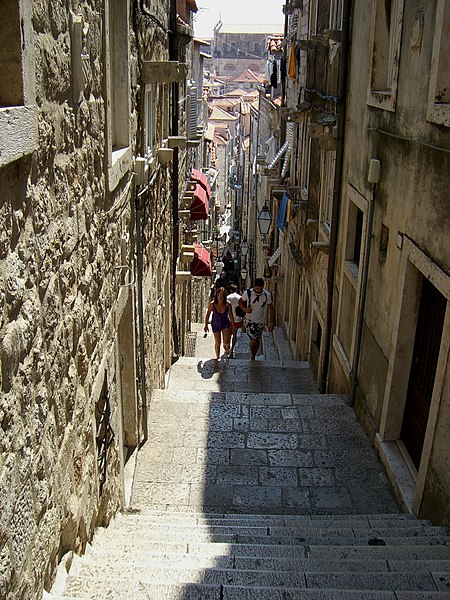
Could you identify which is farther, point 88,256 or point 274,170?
point 274,170

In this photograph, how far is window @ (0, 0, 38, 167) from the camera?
7.91 feet

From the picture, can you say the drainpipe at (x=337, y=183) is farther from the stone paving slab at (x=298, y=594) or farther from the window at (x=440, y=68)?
the stone paving slab at (x=298, y=594)

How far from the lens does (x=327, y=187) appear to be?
37.4ft

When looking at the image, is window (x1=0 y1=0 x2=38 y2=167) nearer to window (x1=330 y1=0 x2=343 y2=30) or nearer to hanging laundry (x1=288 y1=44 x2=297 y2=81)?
window (x1=330 y1=0 x2=343 y2=30)

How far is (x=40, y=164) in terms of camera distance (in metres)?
2.89

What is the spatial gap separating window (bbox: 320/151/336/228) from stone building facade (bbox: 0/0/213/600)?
4.95 meters

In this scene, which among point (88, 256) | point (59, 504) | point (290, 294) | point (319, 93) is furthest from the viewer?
point (290, 294)

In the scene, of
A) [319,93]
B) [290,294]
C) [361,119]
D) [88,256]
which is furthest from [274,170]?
[88,256]

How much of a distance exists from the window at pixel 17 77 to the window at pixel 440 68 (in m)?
3.48

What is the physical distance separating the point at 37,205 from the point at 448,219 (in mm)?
3331

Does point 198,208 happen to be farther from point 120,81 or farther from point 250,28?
point 250,28

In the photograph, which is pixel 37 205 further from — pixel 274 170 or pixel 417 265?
pixel 274 170

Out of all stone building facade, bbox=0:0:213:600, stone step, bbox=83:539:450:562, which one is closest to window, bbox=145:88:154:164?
stone building facade, bbox=0:0:213:600

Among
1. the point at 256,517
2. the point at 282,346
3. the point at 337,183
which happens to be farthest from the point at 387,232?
the point at 282,346
